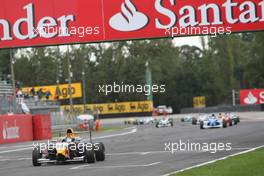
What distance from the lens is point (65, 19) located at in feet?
82.9

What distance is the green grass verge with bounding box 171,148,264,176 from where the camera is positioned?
14.5m

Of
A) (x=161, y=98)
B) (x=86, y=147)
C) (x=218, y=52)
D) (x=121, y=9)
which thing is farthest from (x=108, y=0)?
(x=218, y=52)

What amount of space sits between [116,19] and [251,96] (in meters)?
58.4

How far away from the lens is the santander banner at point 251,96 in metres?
80.8

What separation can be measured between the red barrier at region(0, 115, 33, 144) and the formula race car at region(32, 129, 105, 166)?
765 inches

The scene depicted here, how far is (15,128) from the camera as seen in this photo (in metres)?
41.3

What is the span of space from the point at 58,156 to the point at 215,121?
2558cm

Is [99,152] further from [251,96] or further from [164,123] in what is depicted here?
[251,96]

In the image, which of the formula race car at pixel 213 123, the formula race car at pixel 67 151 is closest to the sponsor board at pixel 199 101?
the formula race car at pixel 213 123

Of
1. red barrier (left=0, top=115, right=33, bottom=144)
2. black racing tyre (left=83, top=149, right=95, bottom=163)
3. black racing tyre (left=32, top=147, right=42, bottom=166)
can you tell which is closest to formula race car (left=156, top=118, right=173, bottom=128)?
red barrier (left=0, top=115, right=33, bottom=144)

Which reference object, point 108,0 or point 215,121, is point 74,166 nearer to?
point 108,0

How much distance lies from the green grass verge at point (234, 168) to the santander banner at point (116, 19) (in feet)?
23.5

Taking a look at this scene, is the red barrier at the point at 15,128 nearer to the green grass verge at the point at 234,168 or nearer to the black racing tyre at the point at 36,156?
the black racing tyre at the point at 36,156

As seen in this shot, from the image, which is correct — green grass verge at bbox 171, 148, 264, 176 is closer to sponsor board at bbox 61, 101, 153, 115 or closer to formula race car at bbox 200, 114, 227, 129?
formula race car at bbox 200, 114, 227, 129
